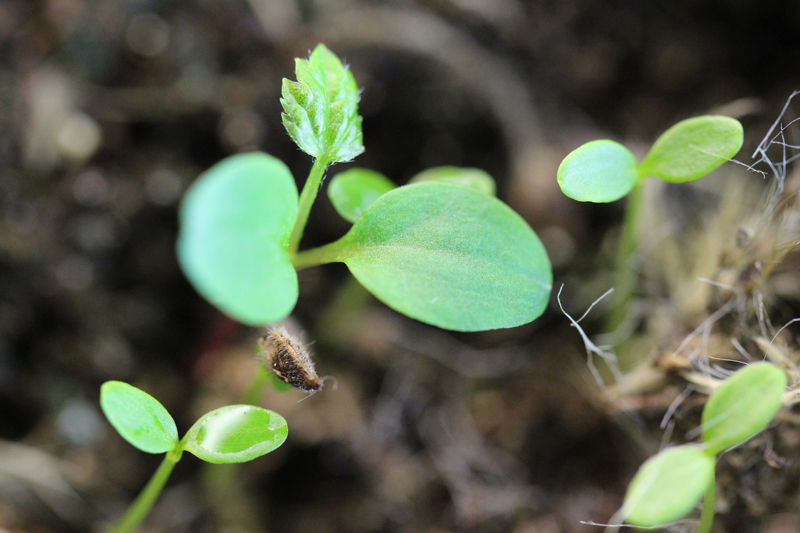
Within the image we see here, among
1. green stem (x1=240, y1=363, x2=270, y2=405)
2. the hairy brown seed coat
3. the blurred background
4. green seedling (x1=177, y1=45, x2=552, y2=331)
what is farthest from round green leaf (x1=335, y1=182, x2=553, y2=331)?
the blurred background

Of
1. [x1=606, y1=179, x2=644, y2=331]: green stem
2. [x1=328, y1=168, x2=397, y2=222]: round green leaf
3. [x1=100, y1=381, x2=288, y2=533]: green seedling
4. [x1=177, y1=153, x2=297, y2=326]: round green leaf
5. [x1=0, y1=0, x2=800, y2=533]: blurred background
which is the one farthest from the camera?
[x1=0, y1=0, x2=800, y2=533]: blurred background

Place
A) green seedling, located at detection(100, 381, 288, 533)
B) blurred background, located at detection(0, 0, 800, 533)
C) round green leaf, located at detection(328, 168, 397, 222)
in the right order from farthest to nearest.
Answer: blurred background, located at detection(0, 0, 800, 533)
round green leaf, located at detection(328, 168, 397, 222)
green seedling, located at detection(100, 381, 288, 533)

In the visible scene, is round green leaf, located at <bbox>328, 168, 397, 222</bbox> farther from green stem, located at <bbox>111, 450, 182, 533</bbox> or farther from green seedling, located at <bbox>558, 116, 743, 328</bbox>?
green stem, located at <bbox>111, 450, 182, 533</bbox>

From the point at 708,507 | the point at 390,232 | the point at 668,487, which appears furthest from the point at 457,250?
the point at 708,507

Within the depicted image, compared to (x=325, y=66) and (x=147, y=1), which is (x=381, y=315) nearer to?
(x=325, y=66)

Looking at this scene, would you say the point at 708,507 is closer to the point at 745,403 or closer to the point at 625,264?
the point at 745,403
